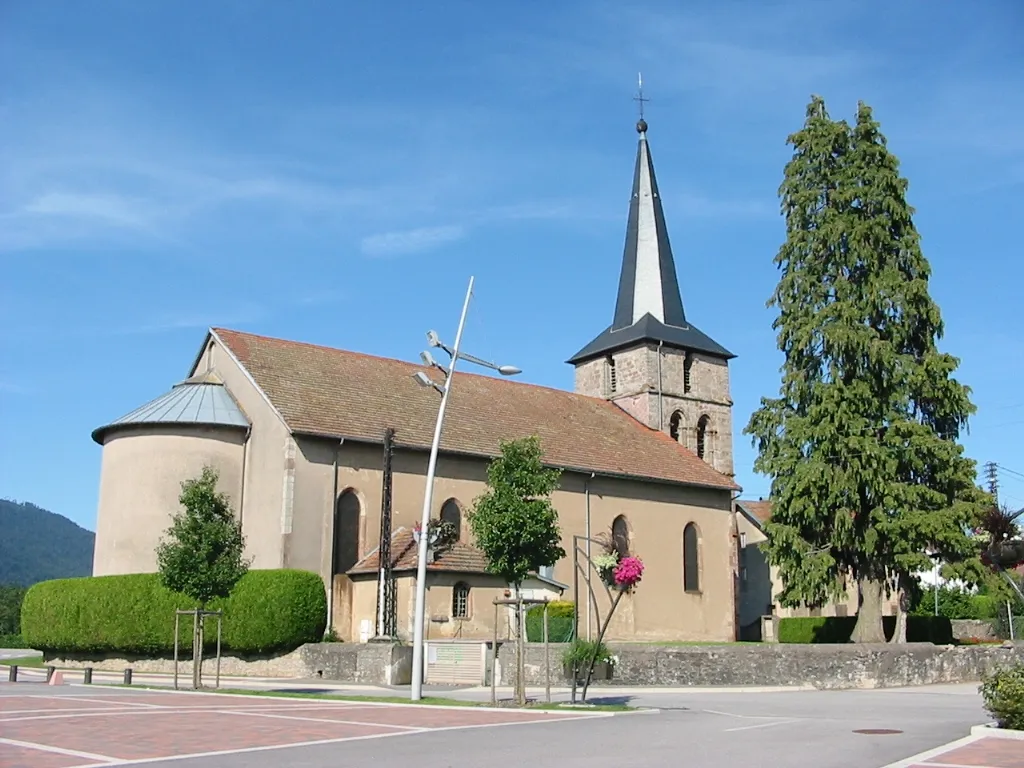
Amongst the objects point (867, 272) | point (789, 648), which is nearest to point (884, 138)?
point (867, 272)

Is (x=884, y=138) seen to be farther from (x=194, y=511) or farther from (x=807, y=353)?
(x=194, y=511)

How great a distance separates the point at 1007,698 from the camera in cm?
1352

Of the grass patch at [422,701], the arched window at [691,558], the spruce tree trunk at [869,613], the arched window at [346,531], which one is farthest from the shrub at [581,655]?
the arched window at [691,558]

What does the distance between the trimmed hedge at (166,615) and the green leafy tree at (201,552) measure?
6.29m

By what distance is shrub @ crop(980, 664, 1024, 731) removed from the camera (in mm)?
13406

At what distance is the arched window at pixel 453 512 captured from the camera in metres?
38.6

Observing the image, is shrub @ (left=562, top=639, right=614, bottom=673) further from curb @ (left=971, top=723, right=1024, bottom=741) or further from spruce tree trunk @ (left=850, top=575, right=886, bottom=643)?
spruce tree trunk @ (left=850, top=575, right=886, bottom=643)

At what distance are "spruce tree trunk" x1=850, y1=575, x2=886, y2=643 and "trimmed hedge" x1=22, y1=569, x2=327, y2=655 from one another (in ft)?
56.3

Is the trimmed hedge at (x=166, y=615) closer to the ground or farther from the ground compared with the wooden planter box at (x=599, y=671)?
farther from the ground

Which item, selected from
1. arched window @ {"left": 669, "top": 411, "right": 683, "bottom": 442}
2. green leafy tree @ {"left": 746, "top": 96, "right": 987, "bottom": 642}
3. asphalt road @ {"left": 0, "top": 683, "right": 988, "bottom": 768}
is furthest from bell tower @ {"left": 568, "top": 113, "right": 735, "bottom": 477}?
asphalt road @ {"left": 0, "top": 683, "right": 988, "bottom": 768}

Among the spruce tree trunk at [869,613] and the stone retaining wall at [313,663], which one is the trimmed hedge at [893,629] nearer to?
the spruce tree trunk at [869,613]

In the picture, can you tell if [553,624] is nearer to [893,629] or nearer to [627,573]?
[893,629]

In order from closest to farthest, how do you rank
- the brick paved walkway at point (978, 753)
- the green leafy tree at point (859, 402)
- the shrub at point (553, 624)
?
the brick paved walkway at point (978, 753) < the green leafy tree at point (859, 402) < the shrub at point (553, 624)

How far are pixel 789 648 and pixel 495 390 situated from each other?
2286cm
